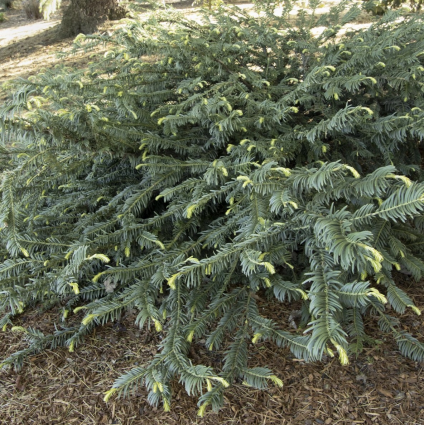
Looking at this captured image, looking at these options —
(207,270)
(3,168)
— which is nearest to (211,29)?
(3,168)

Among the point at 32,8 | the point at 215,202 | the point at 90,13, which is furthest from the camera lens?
the point at 32,8

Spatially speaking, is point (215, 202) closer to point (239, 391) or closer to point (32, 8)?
point (239, 391)

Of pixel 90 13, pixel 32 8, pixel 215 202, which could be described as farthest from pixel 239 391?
pixel 32 8

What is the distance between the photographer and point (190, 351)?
209 centimetres

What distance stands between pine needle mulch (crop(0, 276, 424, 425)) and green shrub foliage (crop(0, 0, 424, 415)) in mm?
102

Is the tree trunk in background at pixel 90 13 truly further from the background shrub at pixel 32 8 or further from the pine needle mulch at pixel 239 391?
the pine needle mulch at pixel 239 391

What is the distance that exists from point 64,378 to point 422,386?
1.89 meters

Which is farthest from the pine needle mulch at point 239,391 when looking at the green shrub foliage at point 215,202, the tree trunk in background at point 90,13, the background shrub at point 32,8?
the background shrub at point 32,8

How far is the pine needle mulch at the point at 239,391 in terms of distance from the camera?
1.78 metres

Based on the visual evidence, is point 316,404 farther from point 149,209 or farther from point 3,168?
point 3,168

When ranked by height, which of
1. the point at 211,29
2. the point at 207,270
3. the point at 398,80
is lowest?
the point at 207,270

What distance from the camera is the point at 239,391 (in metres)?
1.87

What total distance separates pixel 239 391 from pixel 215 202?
3.49 ft

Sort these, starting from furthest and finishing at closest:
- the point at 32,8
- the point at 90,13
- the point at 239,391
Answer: the point at 32,8
the point at 90,13
the point at 239,391
